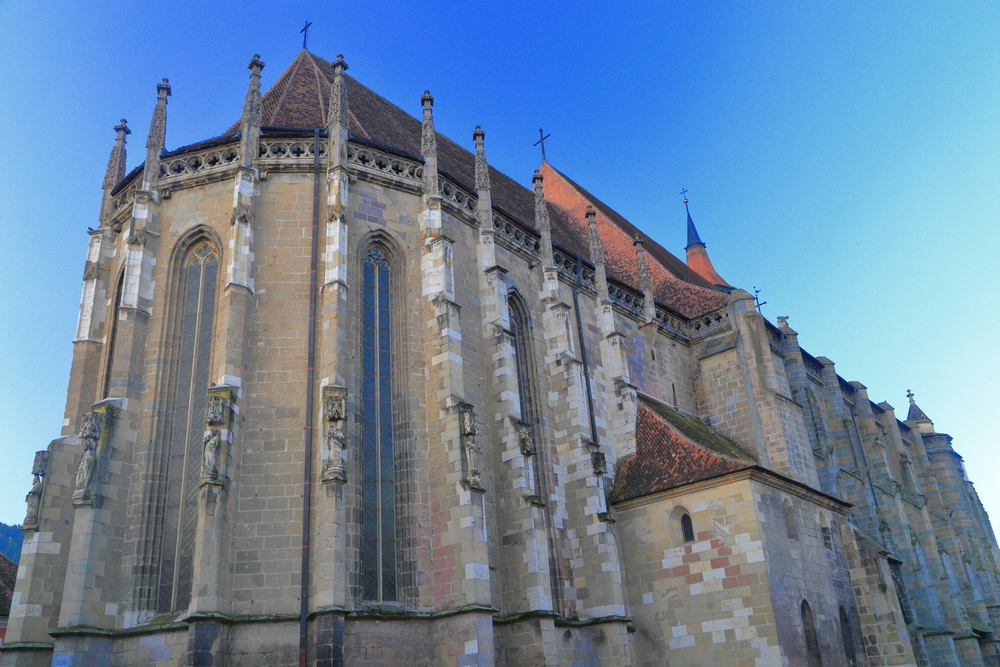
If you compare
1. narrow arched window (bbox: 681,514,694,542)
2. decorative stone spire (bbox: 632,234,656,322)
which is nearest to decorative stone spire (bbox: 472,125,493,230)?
decorative stone spire (bbox: 632,234,656,322)

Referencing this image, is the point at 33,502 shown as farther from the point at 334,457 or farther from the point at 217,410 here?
the point at 334,457

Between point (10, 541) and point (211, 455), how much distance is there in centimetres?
3197

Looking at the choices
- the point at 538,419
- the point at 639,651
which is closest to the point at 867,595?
the point at 639,651

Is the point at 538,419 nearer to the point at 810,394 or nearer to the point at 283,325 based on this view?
the point at 283,325

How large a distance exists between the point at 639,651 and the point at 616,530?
2.82 meters

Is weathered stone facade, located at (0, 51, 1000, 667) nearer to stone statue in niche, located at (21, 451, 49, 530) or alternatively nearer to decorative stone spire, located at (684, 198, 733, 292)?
stone statue in niche, located at (21, 451, 49, 530)

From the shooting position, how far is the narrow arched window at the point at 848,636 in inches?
796

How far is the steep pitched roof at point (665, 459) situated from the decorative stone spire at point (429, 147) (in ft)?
27.8

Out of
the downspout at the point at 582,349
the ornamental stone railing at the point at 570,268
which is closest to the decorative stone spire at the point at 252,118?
the ornamental stone railing at the point at 570,268

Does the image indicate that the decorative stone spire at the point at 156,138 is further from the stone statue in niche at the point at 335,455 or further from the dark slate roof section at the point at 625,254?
the dark slate roof section at the point at 625,254

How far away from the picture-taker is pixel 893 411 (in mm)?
37469

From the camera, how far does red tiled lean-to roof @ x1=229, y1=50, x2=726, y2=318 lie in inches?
803

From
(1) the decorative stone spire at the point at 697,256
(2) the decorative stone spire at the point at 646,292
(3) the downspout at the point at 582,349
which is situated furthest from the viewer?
(1) the decorative stone spire at the point at 697,256

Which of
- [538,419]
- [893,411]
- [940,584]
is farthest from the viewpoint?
[893,411]
